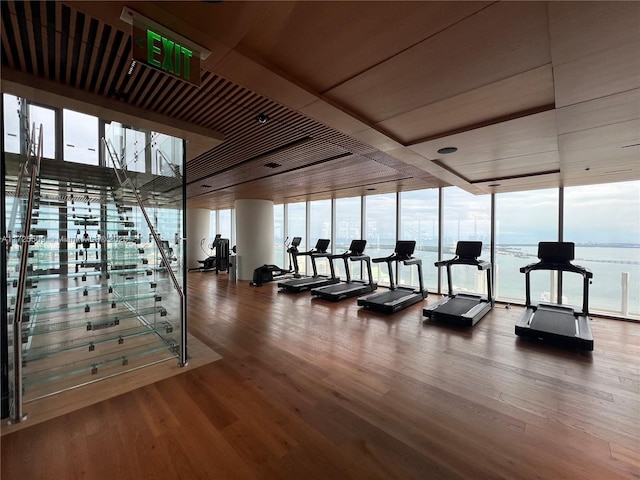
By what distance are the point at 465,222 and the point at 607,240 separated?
2.80 metres

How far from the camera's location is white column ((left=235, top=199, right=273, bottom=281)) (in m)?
9.34

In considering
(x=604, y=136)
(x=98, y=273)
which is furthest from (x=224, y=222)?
(x=604, y=136)

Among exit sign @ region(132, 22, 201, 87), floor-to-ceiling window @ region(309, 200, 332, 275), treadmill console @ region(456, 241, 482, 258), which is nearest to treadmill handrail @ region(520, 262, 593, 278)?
treadmill console @ region(456, 241, 482, 258)

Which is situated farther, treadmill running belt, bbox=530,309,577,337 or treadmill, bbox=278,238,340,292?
treadmill, bbox=278,238,340,292

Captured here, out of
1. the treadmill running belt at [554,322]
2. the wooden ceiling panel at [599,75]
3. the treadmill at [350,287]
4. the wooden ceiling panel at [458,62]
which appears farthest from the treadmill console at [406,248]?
the wooden ceiling panel at [599,75]

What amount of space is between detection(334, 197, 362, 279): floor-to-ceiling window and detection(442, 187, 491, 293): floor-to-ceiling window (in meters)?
2.83

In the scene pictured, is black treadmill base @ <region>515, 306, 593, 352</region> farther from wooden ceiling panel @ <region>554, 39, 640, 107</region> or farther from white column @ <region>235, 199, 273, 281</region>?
white column @ <region>235, 199, 273, 281</region>

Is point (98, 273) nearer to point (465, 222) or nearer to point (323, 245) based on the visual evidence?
point (323, 245)

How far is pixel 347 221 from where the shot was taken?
32.5ft

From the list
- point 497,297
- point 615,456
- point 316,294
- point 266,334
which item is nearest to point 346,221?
point 316,294

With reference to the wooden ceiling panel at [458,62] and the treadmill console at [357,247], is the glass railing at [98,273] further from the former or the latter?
the treadmill console at [357,247]

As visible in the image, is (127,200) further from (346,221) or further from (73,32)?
(346,221)

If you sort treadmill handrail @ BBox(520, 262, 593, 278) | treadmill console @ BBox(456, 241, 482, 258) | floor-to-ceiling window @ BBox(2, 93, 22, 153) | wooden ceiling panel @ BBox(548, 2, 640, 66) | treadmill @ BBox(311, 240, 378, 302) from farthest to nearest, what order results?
treadmill @ BBox(311, 240, 378, 302)
treadmill console @ BBox(456, 241, 482, 258)
treadmill handrail @ BBox(520, 262, 593, 278)
floor-to-ceiling window @ BBox(2, 93, 22, 153)
wooden ceiling panel @ BBox(548, 2, 640, 66)

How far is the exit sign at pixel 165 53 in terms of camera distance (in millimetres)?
Result: 1697
